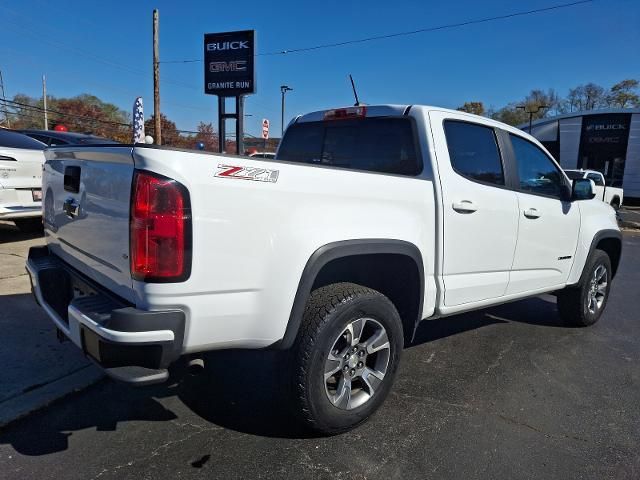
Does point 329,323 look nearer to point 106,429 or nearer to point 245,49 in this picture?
point 106,429

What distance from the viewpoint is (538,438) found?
296 centimetres

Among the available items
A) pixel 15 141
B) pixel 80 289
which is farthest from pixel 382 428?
pixel 15 141

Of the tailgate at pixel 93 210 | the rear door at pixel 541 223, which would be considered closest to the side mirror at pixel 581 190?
the rear door at pixel 541 223

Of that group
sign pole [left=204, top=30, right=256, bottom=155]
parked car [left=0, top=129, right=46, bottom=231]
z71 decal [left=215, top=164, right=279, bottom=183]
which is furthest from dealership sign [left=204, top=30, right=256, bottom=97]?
z71 decal [left=215, top=164, right=279, bottom=183]

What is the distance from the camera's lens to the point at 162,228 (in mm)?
2123

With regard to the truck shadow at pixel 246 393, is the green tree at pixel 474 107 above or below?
above

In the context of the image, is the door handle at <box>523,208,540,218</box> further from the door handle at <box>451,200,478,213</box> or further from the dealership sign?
the dealership sign

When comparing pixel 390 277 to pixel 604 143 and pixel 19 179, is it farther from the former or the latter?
pixel 604 143

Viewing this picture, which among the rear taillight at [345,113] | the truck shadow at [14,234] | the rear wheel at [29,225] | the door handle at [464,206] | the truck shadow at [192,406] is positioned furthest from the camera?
the rear wheel at [29,225]

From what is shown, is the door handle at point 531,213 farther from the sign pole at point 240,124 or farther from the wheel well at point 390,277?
the sign pole at point 240,124

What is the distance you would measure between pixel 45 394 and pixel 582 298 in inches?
185

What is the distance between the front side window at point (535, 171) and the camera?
4.11 m

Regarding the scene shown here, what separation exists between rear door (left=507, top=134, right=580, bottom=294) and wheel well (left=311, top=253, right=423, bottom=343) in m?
1.16

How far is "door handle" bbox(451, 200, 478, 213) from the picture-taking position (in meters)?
3.29
